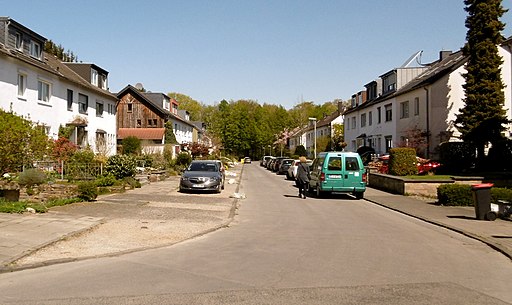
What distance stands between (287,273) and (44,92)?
86.0 ft

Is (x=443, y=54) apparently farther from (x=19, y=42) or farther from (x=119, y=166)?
(x=19, y=42)

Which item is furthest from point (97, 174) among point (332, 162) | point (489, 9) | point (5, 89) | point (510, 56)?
point (510, 56)

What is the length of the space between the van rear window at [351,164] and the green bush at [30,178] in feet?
38.8

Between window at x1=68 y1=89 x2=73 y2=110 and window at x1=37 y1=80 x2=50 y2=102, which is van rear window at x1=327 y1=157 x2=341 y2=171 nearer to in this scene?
window at x1=37 y1=80 x2=50 y2=102

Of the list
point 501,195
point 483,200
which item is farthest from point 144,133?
point 483,200

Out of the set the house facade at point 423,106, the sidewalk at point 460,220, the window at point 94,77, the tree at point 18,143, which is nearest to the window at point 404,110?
the house facade at point 423,106

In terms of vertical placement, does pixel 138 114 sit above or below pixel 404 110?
above

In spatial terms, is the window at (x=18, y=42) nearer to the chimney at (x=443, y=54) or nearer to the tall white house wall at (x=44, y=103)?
the tall white house wall at (x=44, y=103)

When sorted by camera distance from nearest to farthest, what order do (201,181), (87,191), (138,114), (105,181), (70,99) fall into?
(87,191)
(105,181)
(201,181)
(70,99)
(138,114)

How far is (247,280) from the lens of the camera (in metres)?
6.75

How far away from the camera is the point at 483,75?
1081 inches

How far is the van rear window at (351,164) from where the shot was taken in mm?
20531

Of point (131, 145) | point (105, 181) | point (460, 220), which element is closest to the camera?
point (460, 220)

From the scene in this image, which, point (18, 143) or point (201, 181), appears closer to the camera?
point (18, 143)
